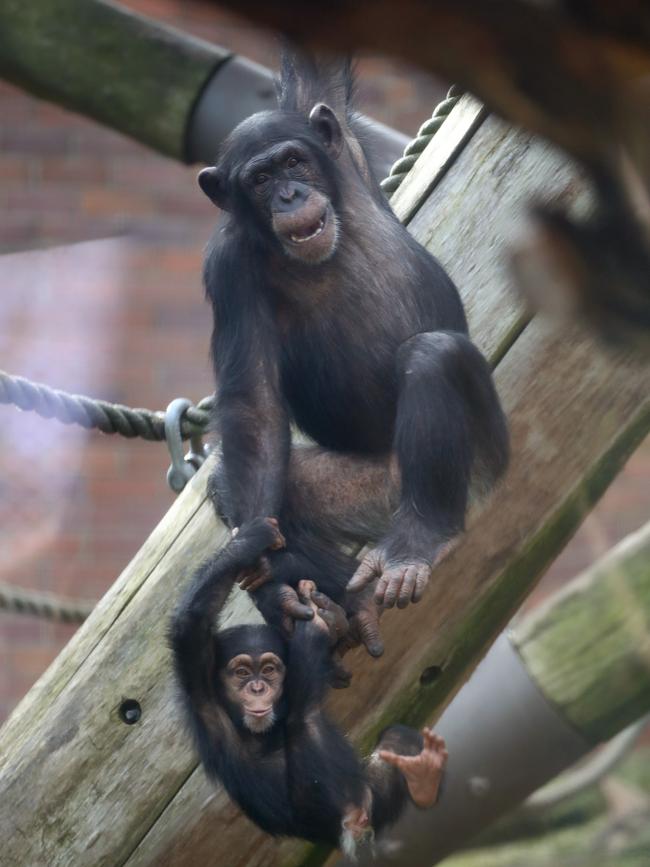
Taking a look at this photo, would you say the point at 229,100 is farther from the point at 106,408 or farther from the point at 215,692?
the point at 215,692

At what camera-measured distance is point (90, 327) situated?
6.64 metres

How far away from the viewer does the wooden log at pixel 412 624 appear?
2551 millimetres

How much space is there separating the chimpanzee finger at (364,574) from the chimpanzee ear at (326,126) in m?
0.88

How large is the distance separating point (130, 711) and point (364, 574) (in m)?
0.63

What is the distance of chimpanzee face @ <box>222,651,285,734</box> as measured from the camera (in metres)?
2.35

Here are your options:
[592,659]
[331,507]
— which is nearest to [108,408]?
[331,507]

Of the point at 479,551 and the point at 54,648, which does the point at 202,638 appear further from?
the point at 54,648

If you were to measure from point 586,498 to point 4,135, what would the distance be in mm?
5092

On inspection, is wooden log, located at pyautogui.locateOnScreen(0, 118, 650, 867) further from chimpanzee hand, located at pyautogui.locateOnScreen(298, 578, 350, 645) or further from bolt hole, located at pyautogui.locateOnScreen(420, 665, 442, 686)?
chimpanzee hand, located at pyautogui.locateOnScreen(298, 578, 350, 645)

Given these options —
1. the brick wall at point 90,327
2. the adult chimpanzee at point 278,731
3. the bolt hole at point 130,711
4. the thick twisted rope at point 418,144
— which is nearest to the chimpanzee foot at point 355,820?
the adult chimpanzee at point 278,731

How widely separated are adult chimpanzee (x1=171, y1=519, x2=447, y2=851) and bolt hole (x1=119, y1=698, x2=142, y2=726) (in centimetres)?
26

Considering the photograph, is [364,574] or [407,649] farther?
[407,649]

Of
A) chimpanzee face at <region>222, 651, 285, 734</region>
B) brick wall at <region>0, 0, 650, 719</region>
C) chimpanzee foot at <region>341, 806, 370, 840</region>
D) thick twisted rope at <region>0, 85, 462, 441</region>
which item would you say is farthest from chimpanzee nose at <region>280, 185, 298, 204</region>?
brick wall at <region>0, 0, 650, 719</region>

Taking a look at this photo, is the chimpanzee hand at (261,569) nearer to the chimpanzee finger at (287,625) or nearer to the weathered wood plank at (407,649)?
the chimpanzee finger at (287,625)
